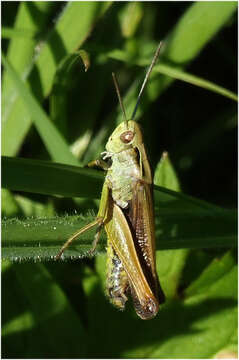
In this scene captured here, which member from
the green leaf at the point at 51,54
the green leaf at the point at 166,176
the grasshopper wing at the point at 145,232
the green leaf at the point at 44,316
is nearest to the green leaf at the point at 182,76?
the green leaf at the point at 51,54

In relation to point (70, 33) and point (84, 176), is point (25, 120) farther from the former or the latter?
point (84, 176)

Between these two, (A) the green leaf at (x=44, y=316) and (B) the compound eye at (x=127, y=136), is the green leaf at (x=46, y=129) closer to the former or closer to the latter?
(B) the compound eye at (x=127, y=136)

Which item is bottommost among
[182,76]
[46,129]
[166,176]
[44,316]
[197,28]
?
[44,316]

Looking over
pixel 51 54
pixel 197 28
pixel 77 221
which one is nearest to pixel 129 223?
pixel 77 221

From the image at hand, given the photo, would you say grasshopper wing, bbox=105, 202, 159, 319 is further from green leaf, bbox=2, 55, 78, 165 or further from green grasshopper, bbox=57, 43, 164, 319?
green leaf, bbox=2, 55, 78, 165

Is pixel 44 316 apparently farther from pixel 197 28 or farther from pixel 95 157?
pixel 197 28

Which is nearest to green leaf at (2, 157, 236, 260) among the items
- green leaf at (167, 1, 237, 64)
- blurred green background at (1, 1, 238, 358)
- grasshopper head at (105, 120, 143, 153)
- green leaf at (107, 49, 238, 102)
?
blurred green background at (1, 1, 238, 358)

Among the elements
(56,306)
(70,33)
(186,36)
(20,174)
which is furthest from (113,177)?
(186,36)
